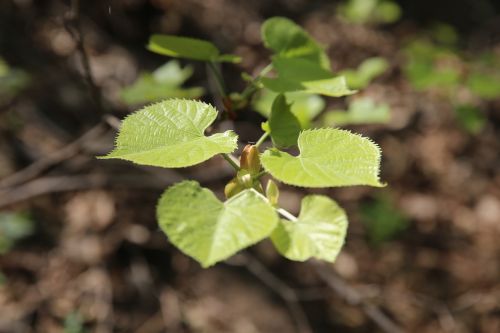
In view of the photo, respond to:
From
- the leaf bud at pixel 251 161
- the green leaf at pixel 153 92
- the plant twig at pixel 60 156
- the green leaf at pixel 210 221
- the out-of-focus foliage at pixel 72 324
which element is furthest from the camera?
the out-of-focus foliage at pixel 72 324

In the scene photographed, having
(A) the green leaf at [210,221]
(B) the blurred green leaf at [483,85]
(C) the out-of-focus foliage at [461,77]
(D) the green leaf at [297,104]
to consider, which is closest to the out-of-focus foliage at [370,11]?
(C) the out-of-focus foliage at [461,77]

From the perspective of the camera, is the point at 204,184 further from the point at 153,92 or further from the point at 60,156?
the point at 153,92

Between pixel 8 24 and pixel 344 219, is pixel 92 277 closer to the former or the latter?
pixel 8 24

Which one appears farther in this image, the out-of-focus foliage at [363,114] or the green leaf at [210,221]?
the out-of-focus foliage at [363,114]

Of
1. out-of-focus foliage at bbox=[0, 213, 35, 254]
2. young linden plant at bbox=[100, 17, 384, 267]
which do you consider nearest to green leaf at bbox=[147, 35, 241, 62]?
young linden plant at bbox=[100, 17, 384, 267]

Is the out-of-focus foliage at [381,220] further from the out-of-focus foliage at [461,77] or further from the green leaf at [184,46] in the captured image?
the green leaf at [184,46]

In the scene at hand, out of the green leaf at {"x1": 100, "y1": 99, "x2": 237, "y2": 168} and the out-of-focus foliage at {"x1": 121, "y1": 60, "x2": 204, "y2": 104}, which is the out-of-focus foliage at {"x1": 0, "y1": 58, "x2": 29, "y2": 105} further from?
the green leaf at {"x1": 100, "y1": 99, "x2": 237, "y2": 168}

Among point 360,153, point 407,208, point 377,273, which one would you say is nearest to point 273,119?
point 360,153
